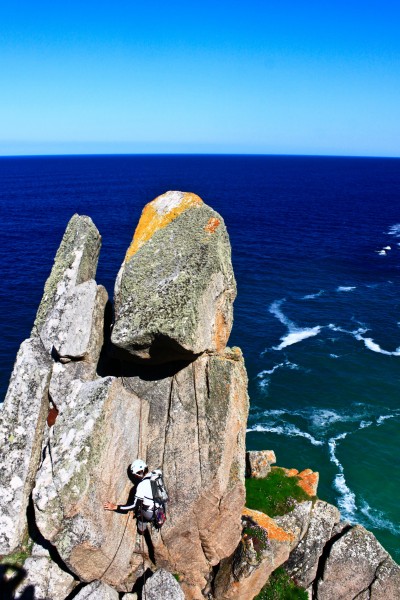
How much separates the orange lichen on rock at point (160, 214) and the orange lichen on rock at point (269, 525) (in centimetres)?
1300

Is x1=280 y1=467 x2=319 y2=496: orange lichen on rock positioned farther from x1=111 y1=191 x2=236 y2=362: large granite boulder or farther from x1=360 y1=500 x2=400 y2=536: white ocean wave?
x1=111 y1=191 x2=236 y2=362: large granite boulder

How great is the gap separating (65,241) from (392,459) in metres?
32.4

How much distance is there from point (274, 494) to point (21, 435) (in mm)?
13836

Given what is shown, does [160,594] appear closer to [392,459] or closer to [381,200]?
[392,459]

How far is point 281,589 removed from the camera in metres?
22.2

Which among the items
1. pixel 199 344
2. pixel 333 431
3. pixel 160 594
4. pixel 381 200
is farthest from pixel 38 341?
pixel 381 200

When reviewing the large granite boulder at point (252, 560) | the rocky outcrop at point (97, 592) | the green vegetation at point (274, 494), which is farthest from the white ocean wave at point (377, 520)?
the rocky outcrop at point (97, 592)

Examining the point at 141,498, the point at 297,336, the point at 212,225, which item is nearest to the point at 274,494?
the point at 141,498

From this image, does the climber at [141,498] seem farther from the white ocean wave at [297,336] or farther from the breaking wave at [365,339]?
the breaking wave at [365,339]

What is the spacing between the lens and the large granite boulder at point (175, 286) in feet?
55.8

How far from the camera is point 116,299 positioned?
18.6 meters

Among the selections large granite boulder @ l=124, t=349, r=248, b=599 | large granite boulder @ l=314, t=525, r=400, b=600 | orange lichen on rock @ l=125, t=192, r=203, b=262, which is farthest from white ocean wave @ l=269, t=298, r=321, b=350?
large granite boulder @ l=124, t=349, r=248, b=599

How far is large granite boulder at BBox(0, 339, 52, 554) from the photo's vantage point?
17.9 metres

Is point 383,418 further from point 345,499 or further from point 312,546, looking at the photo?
point 312,546
